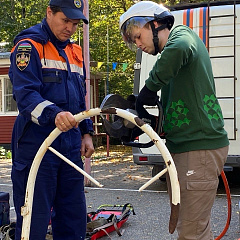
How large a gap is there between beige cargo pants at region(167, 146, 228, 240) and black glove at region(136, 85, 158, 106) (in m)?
0.40

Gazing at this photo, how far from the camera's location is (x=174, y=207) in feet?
8.00

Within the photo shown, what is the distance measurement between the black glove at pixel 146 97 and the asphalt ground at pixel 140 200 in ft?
9.56

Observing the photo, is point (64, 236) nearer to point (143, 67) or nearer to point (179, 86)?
point (179, 86)

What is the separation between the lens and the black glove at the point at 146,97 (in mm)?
2795

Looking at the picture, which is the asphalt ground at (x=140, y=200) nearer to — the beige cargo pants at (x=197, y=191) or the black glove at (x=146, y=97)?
the beige cargo pants at (x=197, y=191)

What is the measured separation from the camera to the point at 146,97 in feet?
9.21

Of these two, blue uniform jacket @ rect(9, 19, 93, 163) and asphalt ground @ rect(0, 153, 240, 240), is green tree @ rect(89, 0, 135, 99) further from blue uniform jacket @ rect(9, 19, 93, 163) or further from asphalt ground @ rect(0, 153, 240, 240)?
blue uniform jacket @ rect(9, 19, 93, 163)

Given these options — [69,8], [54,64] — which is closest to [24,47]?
[54,64]

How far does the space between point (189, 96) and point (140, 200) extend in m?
5.04

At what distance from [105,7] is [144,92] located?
19.6 meters

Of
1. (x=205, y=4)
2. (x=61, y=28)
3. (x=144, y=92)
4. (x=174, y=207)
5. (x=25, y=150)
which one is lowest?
(x=174, y=207)

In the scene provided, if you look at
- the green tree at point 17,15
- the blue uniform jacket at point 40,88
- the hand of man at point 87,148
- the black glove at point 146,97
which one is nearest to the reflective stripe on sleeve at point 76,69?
the blue uniform jacket at point 40,88

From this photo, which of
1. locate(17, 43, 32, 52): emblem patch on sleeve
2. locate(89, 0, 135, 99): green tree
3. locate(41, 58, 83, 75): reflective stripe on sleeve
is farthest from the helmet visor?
locate(89, 0, 135, 99): green tree

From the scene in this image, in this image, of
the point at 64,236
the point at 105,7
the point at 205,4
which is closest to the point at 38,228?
the point at 64,236
